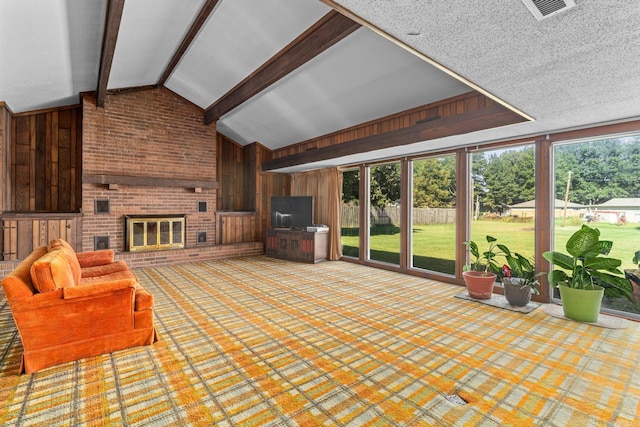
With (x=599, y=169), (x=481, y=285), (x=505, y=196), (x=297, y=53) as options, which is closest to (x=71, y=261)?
(x=297, y=53)

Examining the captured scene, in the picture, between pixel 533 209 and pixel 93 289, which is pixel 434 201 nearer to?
pixel 533 209

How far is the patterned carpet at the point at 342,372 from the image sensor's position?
1.78 m

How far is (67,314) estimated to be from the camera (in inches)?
93.0

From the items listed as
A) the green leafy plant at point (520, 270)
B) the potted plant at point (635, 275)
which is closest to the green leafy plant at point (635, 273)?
the potted plant at point (635, 275)

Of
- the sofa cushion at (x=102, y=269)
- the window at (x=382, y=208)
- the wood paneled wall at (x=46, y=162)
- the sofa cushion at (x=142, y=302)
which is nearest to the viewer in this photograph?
the sofa cushion at (x=142, y=302)

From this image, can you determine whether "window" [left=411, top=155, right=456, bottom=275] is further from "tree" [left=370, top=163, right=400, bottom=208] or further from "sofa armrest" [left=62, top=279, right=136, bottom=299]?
"sofa armrest" [left=62, top=279, right=136, bottom=299]

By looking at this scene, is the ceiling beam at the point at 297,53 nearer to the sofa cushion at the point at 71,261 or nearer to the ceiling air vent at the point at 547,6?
the ceiling air vent at the point at 547,6

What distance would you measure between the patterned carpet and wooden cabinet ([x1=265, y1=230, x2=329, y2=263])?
285 centimetres

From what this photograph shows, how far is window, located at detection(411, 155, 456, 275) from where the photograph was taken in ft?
17.5

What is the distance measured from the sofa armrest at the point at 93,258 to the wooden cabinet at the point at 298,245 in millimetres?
3458

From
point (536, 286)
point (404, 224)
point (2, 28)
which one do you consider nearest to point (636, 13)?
point (536, 286)

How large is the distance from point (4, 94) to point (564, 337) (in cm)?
794

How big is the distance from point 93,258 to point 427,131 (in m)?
4.66

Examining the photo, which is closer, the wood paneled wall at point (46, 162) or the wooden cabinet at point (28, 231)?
the wooden cabinet at point (28, 231)
